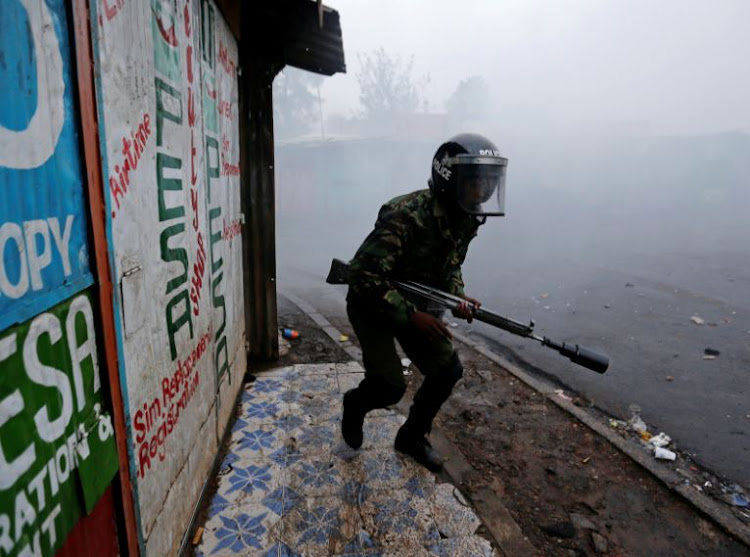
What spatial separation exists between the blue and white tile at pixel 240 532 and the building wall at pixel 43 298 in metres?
1.09

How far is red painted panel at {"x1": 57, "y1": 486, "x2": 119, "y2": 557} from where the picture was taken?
1213 mm

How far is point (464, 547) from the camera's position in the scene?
2305mm

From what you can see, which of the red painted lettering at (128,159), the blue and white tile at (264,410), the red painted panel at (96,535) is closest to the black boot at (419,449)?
the blue and white tile at (264,410)

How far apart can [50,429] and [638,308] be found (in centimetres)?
821

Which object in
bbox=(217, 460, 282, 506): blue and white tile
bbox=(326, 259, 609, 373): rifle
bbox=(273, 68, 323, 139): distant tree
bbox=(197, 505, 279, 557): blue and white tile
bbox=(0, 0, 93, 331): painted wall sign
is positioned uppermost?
bbox=(273, 68, 323, 139): distant tree

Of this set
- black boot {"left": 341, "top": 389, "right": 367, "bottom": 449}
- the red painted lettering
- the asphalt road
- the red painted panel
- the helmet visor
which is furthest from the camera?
the asphalt road

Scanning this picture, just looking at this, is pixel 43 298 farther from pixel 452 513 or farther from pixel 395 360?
pixel 452 513

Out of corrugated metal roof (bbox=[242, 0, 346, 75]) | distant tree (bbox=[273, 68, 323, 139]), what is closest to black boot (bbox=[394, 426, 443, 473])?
corrugated metal roof (bbox=[242, 0, 346, 75])

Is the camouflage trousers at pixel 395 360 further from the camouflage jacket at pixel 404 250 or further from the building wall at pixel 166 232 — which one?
the building wall at pixel 166 232

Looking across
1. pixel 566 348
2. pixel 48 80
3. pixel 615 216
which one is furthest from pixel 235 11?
pixel 615 216

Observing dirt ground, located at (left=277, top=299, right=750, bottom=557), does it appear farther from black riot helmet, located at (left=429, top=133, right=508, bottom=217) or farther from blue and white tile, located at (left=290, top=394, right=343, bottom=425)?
black riot helmet, located at (left=429, top=133, right=508, bottom=217)

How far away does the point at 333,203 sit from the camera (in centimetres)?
2692

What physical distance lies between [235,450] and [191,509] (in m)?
0.72

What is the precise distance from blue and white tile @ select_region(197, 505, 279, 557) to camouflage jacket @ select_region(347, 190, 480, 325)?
Result: 4.27 feet
